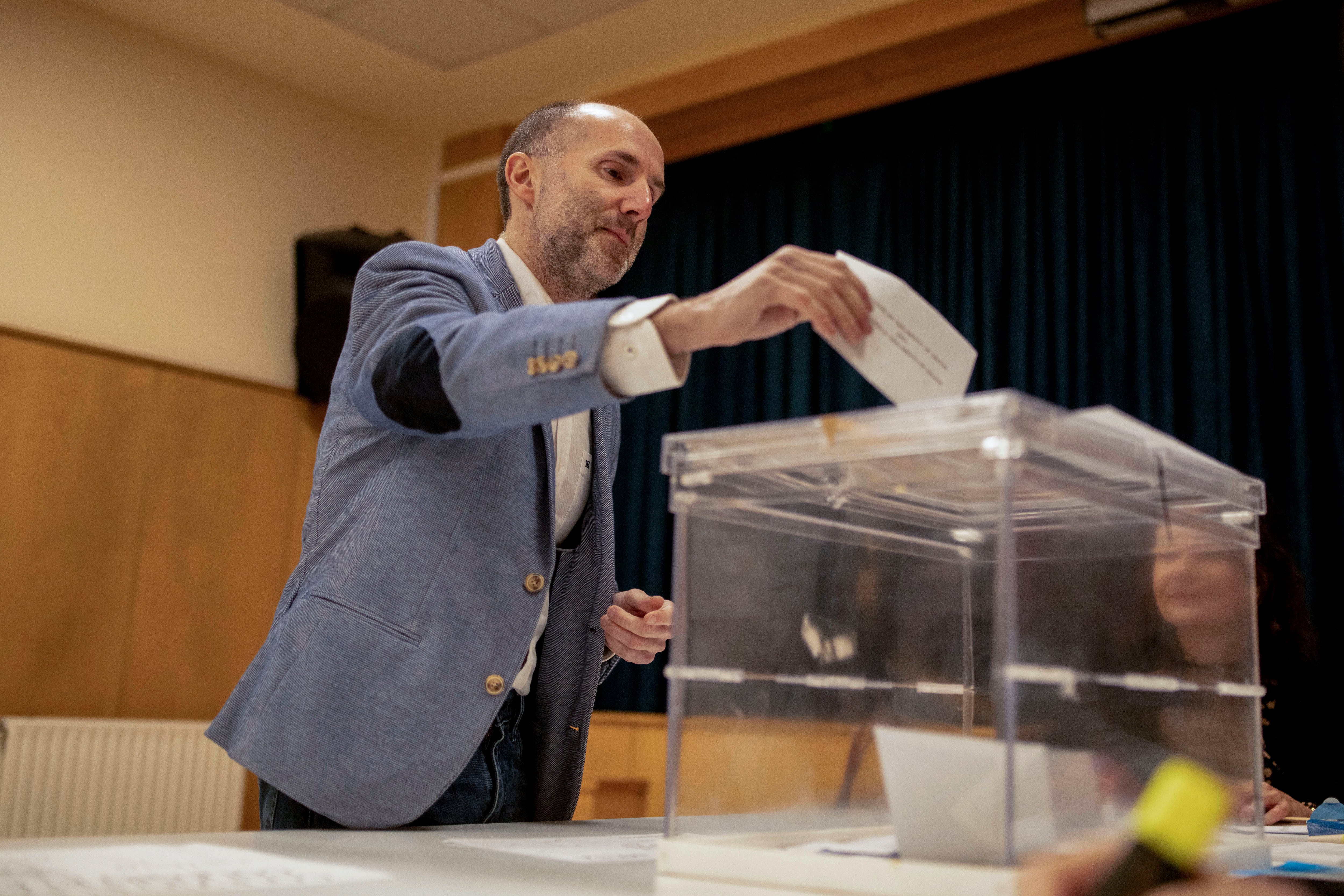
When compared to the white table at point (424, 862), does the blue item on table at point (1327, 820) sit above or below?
below

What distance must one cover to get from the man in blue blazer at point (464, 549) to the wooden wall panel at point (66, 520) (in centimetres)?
294

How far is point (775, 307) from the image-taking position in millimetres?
945

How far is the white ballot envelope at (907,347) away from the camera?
2.79ft

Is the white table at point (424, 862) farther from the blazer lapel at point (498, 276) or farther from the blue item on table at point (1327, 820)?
the blue item on table at point (1327, 820)

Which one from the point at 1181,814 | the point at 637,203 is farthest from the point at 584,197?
the point at 1181,814

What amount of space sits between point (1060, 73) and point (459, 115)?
2419 millimetres

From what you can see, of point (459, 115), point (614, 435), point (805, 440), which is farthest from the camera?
point (459, 115)

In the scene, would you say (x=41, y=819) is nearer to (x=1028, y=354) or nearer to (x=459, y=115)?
(x=459, y=115)

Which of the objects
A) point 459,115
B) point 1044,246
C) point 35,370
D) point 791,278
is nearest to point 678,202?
point 459,115

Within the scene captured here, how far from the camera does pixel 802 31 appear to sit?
13.0ft

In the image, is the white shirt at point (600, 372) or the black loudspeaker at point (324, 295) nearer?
the white shirt at point (600, 372)

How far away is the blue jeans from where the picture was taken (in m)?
1.21

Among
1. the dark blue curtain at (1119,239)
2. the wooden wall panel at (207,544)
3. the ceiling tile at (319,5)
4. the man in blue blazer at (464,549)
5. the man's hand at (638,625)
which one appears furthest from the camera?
the wooden wall panel at (207,544)

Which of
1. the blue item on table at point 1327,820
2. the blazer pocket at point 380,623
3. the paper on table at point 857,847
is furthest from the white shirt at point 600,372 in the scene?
the blue item on table at point 1327,820
